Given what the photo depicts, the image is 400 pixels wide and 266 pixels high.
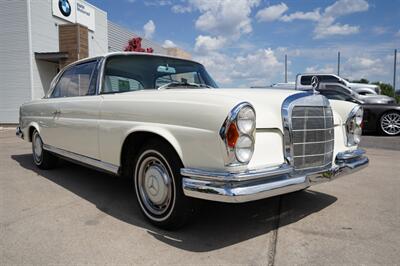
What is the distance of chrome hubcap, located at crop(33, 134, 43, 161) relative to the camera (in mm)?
5004

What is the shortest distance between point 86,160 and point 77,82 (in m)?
1.12

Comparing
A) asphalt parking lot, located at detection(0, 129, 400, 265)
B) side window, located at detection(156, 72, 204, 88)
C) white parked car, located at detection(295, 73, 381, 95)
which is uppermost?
white parked car, located at detection(295, 73, 381, 95)

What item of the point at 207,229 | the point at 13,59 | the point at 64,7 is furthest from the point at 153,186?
the point at 64,7

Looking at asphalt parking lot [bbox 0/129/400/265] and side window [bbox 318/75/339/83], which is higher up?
side window [bbox 318/75/339/83]

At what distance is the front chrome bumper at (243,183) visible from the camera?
210cm

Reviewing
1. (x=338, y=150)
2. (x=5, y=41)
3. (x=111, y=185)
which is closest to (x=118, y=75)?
(x=111, y=185)

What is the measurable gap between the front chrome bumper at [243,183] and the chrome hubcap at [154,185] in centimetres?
35

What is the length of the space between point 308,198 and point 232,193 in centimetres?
180

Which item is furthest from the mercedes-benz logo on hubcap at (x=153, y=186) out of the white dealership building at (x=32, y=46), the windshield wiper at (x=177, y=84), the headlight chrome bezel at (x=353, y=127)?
the white dealership building at (x=32, y=46)

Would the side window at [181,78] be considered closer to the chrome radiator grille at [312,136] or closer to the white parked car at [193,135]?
the white parked car at [193,135]

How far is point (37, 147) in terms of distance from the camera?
5129 millimetres

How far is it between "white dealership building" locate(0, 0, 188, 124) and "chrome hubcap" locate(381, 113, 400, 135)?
11451 millimetres

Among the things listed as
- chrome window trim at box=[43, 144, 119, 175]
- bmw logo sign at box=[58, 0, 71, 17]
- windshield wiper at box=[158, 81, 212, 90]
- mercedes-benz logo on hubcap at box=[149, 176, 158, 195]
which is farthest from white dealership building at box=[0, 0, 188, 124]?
mercedes-benz logo on hubcap at box=[149, 176, 158, 195]

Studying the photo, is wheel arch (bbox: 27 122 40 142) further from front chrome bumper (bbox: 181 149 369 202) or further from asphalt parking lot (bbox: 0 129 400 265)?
front chrome bumper (bbox: 181 149 369 202)
